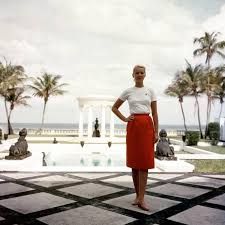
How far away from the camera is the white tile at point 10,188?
18.0 ft

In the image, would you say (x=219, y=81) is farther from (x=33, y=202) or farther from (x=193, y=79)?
(x=33, y=202)

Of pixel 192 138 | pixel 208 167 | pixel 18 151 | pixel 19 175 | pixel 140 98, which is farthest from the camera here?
pixel 192 138

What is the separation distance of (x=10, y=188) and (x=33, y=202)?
1.26 meters

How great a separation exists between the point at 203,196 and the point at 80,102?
21897 millimetres

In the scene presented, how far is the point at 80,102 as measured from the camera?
87.7 ft

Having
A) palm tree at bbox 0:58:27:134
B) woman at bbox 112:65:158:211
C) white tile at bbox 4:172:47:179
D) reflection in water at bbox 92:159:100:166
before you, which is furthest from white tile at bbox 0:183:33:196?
palm tree at bbox 0:58:27:134

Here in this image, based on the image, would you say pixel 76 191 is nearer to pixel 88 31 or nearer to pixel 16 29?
pixel 88 31

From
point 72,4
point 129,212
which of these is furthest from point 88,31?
point 129,212

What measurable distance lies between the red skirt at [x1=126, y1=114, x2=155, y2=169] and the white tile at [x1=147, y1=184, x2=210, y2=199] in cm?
140

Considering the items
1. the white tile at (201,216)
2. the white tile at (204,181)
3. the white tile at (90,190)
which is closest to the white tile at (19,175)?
the white tile at (90,190)

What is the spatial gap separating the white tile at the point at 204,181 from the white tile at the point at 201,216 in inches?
79.5

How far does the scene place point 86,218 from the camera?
404 centimetres

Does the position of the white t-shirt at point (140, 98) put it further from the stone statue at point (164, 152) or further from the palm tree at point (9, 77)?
the palm tree at point (9, 77)

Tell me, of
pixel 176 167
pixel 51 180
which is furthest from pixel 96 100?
pixel 51 180
